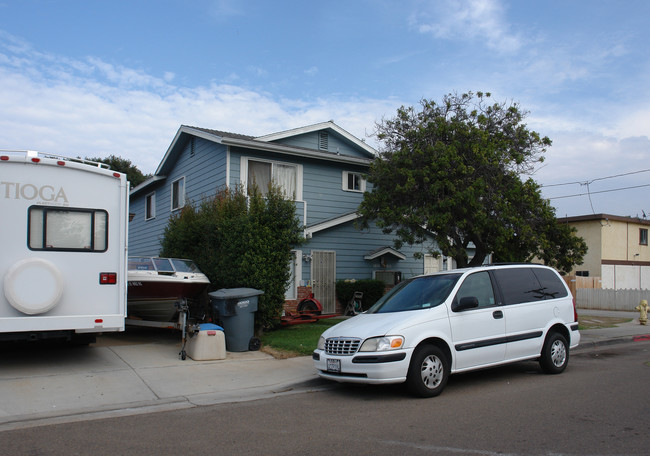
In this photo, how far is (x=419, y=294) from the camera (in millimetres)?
8406

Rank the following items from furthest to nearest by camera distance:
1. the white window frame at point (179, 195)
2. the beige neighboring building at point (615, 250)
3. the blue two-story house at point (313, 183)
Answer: the beige neighboring building at point (615, 250)
the white window frame at point (179, 195)
the blue two-story house at point (313, 183)

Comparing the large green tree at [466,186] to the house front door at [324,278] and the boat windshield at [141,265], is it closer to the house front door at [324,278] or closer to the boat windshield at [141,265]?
the house front door at [324,278]

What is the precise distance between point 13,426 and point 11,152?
419 cm

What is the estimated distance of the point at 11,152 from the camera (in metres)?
→ 8.35

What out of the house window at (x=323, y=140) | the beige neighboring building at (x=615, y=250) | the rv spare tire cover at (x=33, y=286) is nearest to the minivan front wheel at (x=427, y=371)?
Result: the rv spare tire cover at (x=33, y=286)

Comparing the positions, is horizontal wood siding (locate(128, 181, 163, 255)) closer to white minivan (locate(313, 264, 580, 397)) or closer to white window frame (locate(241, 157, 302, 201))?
white window frame (locate(241, 157, 302, 201))

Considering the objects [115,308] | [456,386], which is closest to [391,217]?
[456,386]

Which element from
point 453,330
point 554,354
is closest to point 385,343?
point 453,330

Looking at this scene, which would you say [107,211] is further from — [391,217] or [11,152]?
[391,217]

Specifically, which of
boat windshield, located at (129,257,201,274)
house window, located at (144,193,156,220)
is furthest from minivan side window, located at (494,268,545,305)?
house window, located at (144,193,156,220)

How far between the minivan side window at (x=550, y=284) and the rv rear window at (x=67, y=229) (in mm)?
7139

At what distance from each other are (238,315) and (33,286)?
385 cm

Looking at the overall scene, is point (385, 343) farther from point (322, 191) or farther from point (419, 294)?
point (322, 191)

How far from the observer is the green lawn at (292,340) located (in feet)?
35.3
